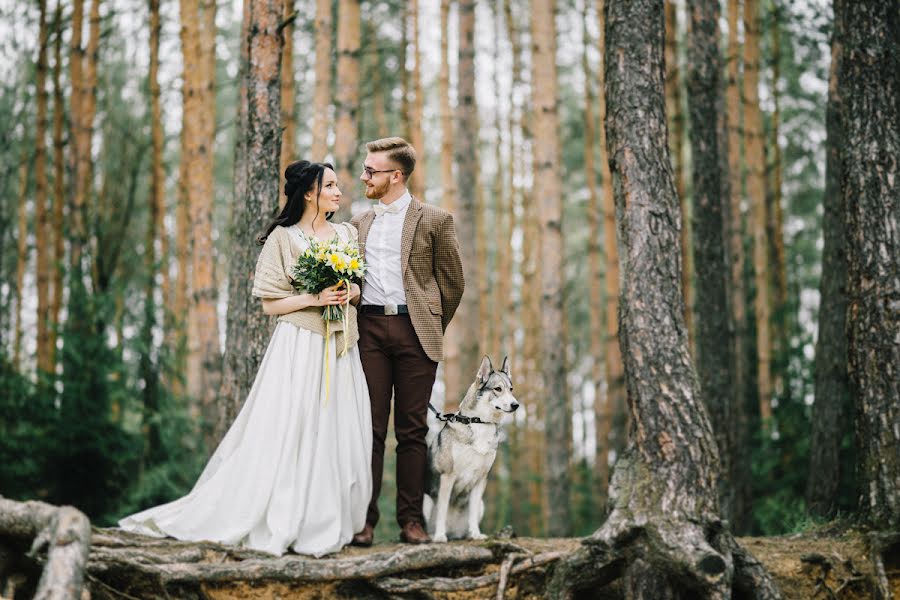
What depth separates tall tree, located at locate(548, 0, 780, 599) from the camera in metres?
4.65

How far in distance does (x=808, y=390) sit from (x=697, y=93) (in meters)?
5.10

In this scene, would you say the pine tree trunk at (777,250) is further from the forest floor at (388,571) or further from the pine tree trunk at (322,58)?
the forest floor at (388,571)

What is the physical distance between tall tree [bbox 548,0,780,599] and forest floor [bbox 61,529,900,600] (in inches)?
14.4

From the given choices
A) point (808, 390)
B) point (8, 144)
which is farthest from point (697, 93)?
point (8, 144)

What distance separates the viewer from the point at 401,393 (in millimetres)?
5348

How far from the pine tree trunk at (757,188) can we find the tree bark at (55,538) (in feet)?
35.6

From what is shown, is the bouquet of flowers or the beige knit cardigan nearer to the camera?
the bouquet of flowers

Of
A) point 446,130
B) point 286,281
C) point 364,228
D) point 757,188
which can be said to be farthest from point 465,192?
point 286,281

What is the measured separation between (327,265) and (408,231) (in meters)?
0.59

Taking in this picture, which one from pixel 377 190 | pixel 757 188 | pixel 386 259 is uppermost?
pixel 757 188

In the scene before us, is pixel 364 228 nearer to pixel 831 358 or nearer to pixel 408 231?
pixel 408 231

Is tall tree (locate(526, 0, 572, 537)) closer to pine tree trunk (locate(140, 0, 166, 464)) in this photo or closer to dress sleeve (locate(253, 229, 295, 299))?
pine tree trunk (locate(140, 0, 166, 464))

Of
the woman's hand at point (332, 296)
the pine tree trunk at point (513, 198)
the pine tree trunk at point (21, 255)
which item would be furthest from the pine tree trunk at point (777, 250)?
the pine tree trunk at point (21, 255)

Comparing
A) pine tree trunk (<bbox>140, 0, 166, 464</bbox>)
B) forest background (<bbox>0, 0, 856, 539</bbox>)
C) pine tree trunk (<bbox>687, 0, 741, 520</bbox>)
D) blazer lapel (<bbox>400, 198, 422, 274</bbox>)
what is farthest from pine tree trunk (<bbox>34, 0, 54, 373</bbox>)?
pine tree trunk (<bbox>687, 0, 741, 520</bbox>)
